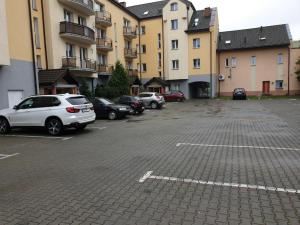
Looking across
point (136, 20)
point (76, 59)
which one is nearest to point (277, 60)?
point (136, 20)

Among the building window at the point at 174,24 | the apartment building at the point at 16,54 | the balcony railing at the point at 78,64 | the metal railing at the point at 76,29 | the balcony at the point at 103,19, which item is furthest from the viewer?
the building window at the point at 174,24

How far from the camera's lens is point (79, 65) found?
26.2 metres

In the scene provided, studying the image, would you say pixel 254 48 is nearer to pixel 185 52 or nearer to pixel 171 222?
pixel 185 52

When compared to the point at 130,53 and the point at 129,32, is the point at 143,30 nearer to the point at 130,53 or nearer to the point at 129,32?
the point at 129,32

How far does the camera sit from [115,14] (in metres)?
35.2

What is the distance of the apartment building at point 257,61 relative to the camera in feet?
131

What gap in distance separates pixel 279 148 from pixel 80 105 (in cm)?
775

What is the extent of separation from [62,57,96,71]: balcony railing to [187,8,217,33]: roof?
731 inches

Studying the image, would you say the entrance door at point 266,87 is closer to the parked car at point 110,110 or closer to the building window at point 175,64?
the building window at point 175,64

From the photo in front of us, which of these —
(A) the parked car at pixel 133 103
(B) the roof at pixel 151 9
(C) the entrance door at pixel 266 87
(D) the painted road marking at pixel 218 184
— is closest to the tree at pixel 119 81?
(A) the parked car at pixel 133 103

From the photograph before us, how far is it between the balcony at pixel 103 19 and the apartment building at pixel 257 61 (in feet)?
60.1

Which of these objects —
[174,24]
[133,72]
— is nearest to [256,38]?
[174,24]

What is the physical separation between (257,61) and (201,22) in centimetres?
1000

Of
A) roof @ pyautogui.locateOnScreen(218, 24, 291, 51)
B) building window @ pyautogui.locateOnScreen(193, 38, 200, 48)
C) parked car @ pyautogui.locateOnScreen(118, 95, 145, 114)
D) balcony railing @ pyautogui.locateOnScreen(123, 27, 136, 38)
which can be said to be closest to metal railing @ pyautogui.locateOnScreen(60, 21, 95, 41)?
parked car @ pyautogui.locateOnScreen(118, 95, 145, 114)
